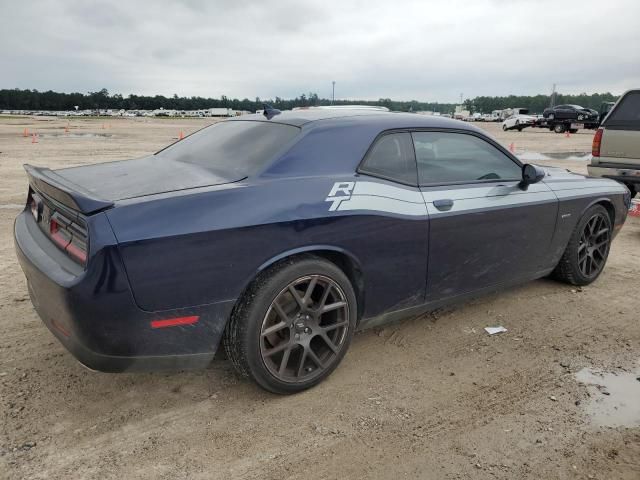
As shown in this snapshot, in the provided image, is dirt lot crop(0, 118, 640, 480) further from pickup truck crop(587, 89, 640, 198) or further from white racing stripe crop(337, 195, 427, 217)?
pickup truck crop(587, 89, 640, 198)

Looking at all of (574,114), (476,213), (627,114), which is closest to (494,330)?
(476,213)

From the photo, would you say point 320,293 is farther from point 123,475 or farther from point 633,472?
point 633,472

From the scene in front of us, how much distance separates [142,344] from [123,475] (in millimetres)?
557

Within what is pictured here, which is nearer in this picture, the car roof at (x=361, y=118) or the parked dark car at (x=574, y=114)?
the car roof at (x=361, y=118)

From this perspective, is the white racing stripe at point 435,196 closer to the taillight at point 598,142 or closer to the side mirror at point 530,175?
the side mirror at point 530,175

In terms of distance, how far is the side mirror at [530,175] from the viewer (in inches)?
145

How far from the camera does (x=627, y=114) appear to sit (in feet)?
24.0

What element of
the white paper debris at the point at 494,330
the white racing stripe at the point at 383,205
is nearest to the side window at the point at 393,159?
the white racing stripe at the point at 383,205

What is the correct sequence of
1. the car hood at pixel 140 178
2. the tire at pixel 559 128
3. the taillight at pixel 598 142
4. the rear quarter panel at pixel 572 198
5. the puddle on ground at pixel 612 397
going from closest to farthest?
1. the car hood at pixel 140 178
2. the puddle on ground at pixel 612 397
3. the rear quarter panel at pixel 572 198
4. the taillight at pixel 598 142
5. the tire at pixel 559 128

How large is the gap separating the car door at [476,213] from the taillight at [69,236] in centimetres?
195

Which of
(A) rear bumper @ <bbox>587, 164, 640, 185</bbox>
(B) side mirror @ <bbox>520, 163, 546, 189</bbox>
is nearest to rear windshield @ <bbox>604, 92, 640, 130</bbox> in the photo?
(A) rear bumper @ <bbox>587, 164, 640, 185</bbox>

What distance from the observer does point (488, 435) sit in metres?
2.51

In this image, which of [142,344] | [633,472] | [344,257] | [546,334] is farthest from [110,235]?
[546,334]

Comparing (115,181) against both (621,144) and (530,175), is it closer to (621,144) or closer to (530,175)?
(530,175)
